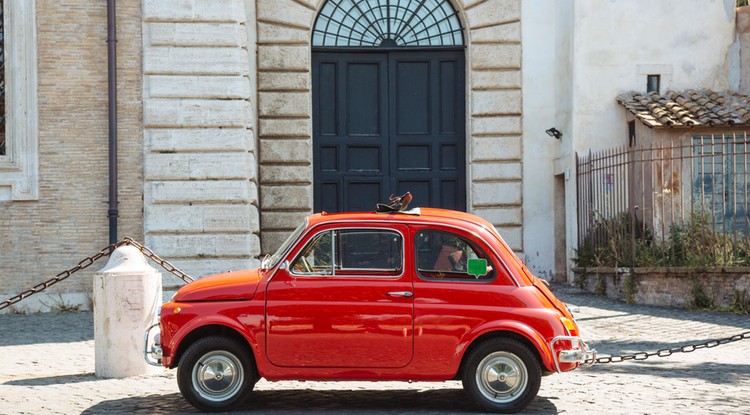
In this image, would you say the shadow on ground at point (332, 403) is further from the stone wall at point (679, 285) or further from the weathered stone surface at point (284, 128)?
the weathered stone surface at point (284, 128)

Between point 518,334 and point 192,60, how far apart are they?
927 centimetres

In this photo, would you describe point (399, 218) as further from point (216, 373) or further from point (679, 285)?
point (679, 285)

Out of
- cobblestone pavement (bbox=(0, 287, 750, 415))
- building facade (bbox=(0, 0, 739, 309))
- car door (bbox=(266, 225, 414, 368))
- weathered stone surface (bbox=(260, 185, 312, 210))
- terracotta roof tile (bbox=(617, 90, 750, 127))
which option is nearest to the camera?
car door (bbox=(266, 225, 414, 368))

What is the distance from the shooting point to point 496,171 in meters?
20.1

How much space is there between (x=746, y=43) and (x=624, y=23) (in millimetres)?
2078

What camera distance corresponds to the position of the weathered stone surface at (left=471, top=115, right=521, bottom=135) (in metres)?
20.1

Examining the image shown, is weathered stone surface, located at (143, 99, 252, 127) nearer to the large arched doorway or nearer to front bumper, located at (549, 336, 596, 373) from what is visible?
the large arched doorway

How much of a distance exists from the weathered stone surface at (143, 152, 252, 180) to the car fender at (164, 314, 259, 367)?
794cm

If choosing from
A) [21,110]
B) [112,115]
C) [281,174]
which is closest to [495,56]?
[281,174]

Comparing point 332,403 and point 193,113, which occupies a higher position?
point 193,113

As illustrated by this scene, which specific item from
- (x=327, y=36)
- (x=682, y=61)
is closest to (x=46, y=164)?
(x=327, y=36)

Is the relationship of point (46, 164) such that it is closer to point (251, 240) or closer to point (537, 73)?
point (251, 240)

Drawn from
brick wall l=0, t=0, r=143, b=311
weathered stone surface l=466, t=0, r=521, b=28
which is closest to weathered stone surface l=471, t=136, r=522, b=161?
weathered stone surface l=466, t=0, r=521, b=28

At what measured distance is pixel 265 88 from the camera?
1980cm
